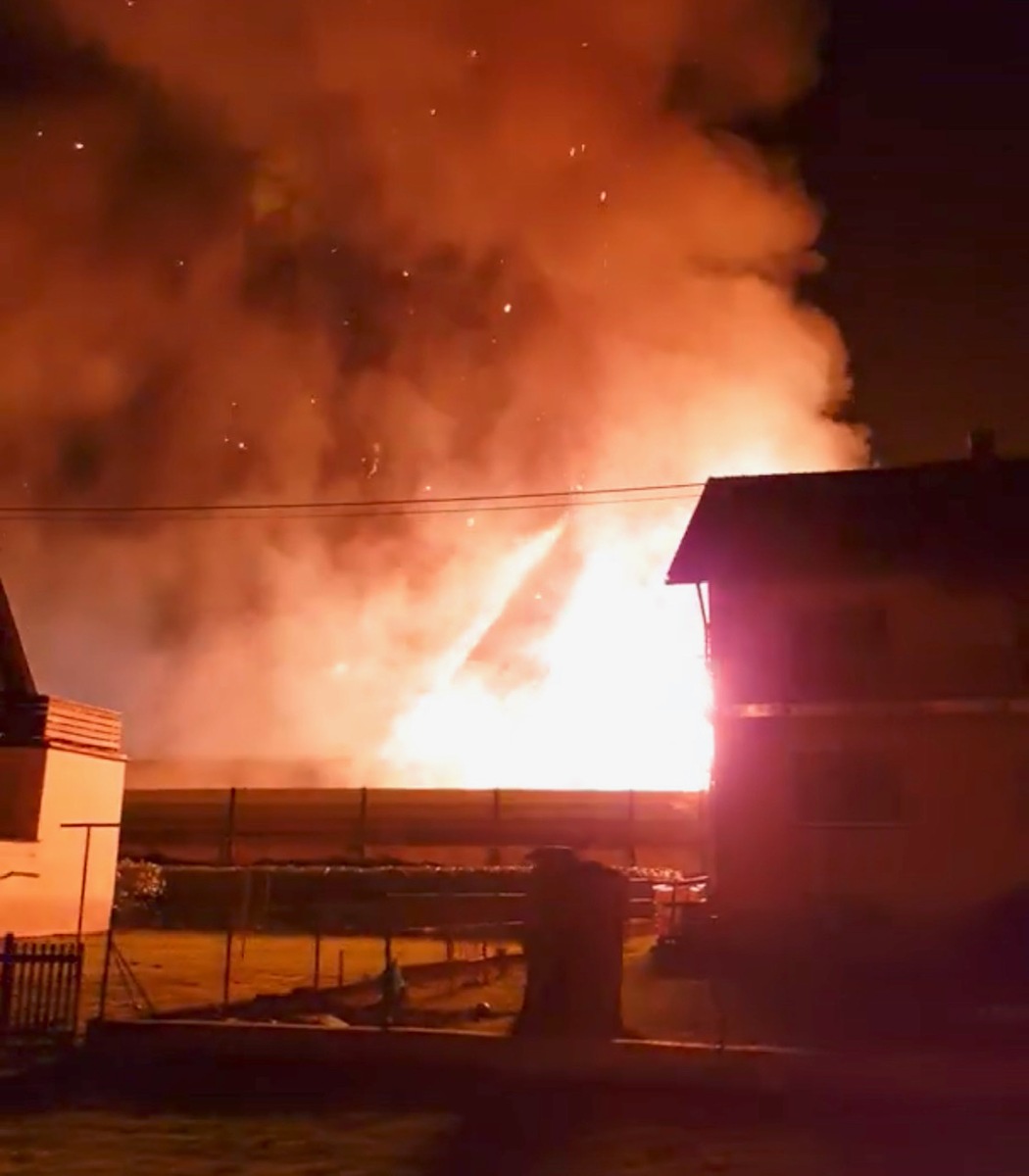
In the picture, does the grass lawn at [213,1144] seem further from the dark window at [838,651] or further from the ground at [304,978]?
the dark window at [838,651]

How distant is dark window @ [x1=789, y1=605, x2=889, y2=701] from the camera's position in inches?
799

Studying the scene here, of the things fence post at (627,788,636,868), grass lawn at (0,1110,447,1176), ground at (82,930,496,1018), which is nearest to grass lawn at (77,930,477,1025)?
ground at (82,930,496,1018)

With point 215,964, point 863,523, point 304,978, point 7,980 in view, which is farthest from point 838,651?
point 7,980

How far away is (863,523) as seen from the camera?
22.6 m

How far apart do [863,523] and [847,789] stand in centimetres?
501

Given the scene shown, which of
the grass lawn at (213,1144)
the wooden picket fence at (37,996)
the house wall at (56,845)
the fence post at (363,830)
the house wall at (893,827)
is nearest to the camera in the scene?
the grass lawn at (213,1144)

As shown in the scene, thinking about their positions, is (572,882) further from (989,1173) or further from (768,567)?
(768,567)

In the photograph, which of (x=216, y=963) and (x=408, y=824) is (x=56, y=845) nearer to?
(x=216, y=963)

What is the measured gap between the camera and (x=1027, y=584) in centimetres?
2012

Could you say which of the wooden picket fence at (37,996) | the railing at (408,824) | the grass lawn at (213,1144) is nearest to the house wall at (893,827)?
the wooden picket fence at (37,996)

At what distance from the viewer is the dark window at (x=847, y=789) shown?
19703 millimetres

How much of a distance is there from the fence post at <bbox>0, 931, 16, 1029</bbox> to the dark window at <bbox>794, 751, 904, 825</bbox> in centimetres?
Result: 1158

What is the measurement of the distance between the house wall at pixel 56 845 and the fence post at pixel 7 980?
9.55 metres

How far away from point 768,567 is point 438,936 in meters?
10.5
